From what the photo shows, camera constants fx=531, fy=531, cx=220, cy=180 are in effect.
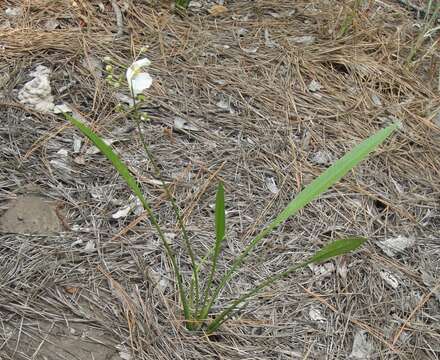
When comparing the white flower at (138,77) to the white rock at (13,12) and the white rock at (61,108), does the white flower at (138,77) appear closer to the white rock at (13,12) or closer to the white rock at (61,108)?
the white rock at (61,108)

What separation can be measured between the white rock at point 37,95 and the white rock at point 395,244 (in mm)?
970

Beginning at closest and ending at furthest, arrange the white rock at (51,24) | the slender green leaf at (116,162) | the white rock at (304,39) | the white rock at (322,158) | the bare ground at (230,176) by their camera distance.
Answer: the slender green leaf at (116,162)
the bare ground at (230,176)
the white rock at (322,158)
the white rock at (51,24)
the white rock at (304,39)

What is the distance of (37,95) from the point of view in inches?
58.3

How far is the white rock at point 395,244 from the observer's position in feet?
4.43

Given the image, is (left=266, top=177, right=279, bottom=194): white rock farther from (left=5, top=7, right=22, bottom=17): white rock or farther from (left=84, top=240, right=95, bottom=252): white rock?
(left=5, top=7, right=22, bottom=17): white rock

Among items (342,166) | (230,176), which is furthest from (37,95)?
(342,166)

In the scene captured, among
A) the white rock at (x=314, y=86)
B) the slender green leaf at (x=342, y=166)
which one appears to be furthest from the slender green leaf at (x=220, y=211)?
the white rock at (x=314, y=86)

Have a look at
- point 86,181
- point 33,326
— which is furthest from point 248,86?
point 33,326

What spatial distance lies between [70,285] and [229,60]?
93 centimetres

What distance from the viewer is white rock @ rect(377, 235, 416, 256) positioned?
1.35 meters

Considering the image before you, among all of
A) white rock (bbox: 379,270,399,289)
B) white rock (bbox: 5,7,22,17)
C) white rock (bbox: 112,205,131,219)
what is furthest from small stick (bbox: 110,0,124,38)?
white rock (bbox: 379,270,399,289)

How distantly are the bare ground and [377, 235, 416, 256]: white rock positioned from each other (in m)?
0.01

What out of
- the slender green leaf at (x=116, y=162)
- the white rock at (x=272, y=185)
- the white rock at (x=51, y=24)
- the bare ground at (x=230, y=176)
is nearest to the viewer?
the slender green leaf at (x=116, y=162)

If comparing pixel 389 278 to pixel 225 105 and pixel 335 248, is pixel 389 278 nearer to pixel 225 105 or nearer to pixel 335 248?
pixel 335 248
